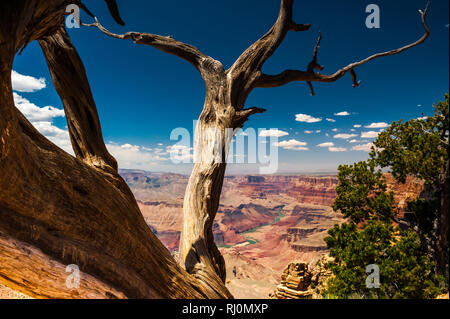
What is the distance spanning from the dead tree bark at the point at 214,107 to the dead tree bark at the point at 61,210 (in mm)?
376

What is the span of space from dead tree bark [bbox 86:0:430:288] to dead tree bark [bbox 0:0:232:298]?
0.38m

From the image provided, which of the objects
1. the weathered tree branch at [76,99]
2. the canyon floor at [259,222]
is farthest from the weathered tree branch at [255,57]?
the canyon floor at [259,222]

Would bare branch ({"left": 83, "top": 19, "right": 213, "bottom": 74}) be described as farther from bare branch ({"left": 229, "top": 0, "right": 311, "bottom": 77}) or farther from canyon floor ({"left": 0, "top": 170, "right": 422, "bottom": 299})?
canyon floor ({"left": 0, "top": 170, "right": 422, "bottom": 299})

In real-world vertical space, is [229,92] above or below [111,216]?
above

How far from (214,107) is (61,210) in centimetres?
159

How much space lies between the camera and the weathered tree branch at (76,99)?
1.63 meters

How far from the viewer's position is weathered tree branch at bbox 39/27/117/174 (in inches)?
64.1

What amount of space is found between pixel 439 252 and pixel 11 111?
908 cm

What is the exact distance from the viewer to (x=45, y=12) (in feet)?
3.72
